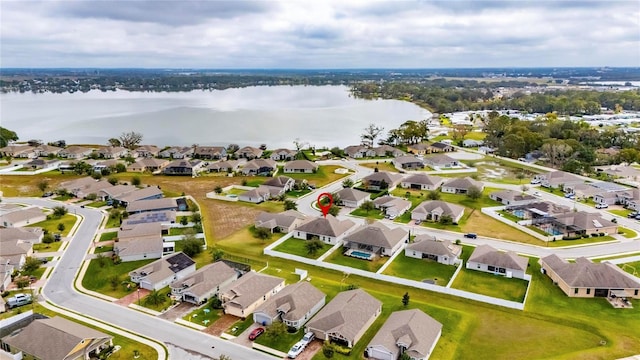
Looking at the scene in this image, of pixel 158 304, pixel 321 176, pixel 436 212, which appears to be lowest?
pixel 321 176

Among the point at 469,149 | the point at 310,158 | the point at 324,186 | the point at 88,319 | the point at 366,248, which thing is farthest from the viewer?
the point at 469,149

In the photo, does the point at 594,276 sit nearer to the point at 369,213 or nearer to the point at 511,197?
the point at 511,197

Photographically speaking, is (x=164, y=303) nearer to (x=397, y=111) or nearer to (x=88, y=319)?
(x=88, y=319)

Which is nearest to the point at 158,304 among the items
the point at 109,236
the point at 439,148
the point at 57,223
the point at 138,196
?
the point at 109,236

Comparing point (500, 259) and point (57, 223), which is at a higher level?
point (500, 259)

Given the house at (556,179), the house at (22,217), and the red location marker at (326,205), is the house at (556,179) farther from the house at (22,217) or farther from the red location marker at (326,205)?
the house at (22,217)

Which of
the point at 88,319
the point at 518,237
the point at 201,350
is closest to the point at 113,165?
the point at 88,319

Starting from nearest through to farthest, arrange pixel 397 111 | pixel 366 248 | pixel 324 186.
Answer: pixel 366 248
pixel 324 186
pixel 397 111
